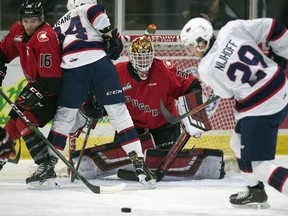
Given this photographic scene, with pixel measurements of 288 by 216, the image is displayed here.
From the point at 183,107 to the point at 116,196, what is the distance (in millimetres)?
705

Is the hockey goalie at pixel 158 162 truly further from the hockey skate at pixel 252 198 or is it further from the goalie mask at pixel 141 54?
the hockey skate at pixel 252 198

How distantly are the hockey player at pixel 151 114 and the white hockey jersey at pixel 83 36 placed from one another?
367mm

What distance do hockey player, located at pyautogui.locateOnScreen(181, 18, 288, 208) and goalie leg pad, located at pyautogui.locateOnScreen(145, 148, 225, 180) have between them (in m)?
1.04

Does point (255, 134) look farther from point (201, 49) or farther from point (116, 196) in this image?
point (116, 196)

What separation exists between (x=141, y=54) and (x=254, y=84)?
125 cm

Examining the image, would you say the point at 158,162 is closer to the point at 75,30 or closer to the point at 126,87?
the point at 126,87

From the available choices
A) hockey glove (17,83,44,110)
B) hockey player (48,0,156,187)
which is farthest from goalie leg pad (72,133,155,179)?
hockey glove (17,83,44,110)

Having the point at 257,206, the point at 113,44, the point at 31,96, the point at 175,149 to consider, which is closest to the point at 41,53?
the point at 31,96

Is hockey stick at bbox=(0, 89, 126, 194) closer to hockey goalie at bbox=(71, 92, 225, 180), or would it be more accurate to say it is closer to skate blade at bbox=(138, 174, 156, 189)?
skate blade at bbox=(138, 174, 156, 189)

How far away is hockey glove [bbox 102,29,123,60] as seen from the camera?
14.8ft

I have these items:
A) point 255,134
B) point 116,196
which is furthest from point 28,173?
point 255,134

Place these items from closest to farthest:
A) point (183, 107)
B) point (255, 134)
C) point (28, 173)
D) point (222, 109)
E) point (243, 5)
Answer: point (255, 134) → point (183, 107) → point (28, 173) → point (222, 109) → point (243, 5)

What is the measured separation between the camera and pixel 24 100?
Result: 438cm

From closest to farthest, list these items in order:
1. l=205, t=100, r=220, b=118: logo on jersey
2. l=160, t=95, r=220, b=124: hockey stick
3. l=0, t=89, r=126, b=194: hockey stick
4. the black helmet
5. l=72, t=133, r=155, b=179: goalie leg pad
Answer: l=0, t=89, r=126, b=194: hockey stick, the black helmet, l=160, t=95, r=220, b=124: hockey stick, l=72, t=133, r=155, b=179: goalie leg pad, l=205, t=100, r=220, b=118: logo on jersey
